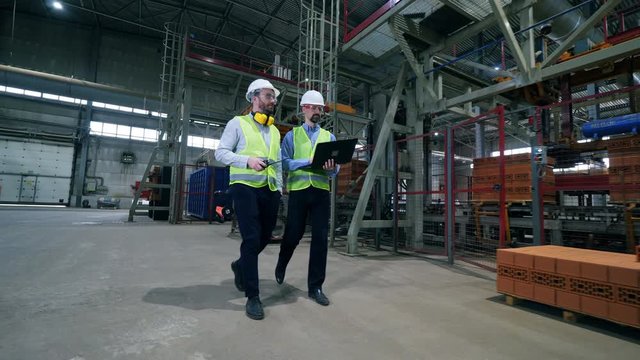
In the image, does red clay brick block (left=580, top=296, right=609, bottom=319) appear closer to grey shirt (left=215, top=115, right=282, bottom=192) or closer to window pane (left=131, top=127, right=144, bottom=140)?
grey shirt (left=215, top=115, right=282, bottom=192)

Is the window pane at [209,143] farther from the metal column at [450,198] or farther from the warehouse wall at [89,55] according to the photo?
the metal column at [450,198]

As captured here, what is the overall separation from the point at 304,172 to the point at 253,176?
19.5 inches

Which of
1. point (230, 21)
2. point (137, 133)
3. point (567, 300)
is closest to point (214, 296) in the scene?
point (567, 300)

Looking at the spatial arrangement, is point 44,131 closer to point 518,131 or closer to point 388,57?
point 388,57

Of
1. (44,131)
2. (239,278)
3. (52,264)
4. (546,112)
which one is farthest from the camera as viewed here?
(44,131)

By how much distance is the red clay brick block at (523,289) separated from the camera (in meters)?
2.80

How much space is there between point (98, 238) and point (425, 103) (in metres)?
7.18

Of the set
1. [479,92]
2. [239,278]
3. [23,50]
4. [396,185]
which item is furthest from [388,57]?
[23,50]

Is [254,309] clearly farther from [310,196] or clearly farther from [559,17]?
[559,17]

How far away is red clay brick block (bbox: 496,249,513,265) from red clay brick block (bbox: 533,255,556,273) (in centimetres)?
22

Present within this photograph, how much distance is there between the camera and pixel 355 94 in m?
17.7

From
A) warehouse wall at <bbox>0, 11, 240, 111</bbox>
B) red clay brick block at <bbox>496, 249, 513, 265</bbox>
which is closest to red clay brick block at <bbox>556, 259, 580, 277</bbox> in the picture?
red clay brick block at <bbox>496, 249, 513, 265</bbox>

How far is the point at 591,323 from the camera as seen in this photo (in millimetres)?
2480

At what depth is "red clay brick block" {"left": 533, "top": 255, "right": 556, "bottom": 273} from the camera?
2.66 metres
